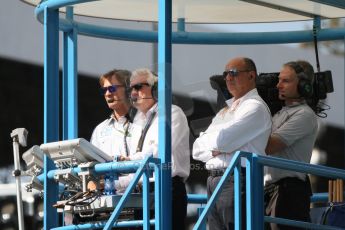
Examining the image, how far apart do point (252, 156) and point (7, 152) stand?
10538 mm

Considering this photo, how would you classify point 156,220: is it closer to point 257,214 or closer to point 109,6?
point 257,214

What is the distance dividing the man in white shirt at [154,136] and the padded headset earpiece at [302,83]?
104 centimetres

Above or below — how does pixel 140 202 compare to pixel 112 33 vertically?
below

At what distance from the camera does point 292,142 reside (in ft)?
33.4

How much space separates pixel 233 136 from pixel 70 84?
2.48 meters

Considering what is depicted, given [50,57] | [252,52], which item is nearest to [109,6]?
[50,57]

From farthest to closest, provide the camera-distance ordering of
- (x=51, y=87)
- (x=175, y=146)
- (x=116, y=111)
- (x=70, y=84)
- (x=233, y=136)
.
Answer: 1. (x=70, y=84)
2. (x=116, y=111)
3. (x=51, y=87)
4. (x=175, y=146)
5. (x=233, y=136)

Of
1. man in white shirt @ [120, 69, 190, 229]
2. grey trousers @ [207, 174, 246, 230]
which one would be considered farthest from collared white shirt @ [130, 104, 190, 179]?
grey trousers @ [207, 174, 246, 230]

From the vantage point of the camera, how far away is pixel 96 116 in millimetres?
19125

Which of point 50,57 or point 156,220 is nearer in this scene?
point 156,220

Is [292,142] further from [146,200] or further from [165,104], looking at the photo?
[146,200]

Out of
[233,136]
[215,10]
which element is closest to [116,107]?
[233,136]

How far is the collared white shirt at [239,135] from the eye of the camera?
9.61 metres

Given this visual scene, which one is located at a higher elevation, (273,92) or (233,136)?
(273,92)
